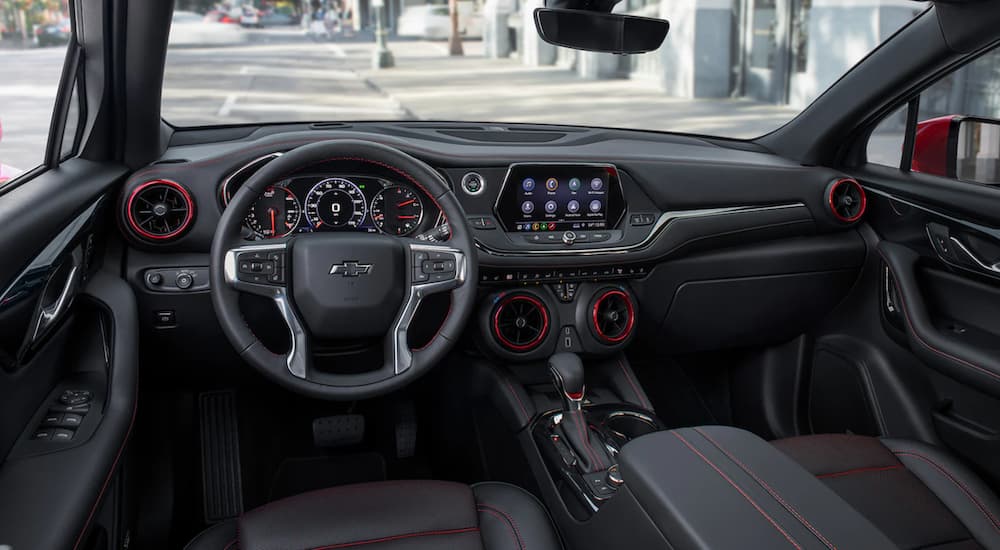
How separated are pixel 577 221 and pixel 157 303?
50.1 inches

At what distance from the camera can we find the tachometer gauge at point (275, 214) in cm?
225

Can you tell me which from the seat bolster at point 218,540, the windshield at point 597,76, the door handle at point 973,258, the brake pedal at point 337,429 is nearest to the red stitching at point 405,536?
the seat bolster at point 218,540

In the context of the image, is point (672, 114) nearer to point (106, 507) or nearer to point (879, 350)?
point (879, 350)

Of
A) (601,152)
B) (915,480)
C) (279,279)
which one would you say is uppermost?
(601,152)

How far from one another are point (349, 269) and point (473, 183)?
0.67m

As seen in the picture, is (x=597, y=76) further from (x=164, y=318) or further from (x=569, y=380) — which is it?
(x=164, y=318)

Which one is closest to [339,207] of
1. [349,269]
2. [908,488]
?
[349,269]

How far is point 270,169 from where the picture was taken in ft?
6.65

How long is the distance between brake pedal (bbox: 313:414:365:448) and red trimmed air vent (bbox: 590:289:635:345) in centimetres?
89

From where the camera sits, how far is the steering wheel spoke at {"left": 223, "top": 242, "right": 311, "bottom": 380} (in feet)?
6.59

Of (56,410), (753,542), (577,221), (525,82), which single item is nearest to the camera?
(753,542)

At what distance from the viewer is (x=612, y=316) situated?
2.81 metres

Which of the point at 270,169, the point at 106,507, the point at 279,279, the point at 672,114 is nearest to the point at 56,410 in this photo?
the point at 106,507

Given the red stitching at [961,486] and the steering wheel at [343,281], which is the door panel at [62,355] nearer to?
the steering wheel at [343,281]
